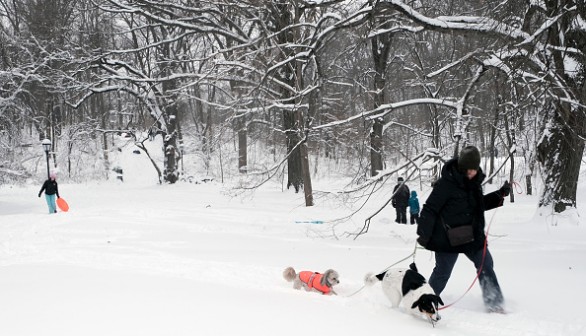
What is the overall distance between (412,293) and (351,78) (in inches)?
418

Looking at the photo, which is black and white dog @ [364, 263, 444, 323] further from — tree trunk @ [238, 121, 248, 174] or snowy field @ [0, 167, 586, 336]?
tree trunk @ [238, 121, 248, 174]

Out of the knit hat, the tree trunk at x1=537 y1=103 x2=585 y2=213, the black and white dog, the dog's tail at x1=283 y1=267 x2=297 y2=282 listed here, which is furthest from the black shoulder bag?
the tree trunk at x1=537 y1=103 x2=585 y2=213

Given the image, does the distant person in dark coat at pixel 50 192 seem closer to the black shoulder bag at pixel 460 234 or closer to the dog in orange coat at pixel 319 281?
the dog in orange coat at pixel 319 281

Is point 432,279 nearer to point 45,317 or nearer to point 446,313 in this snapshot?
point 446,313

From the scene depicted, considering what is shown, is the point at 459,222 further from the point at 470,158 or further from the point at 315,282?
the point at 315,282

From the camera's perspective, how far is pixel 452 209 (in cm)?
472

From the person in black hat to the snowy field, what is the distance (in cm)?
40

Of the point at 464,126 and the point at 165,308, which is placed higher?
the point at 464,126

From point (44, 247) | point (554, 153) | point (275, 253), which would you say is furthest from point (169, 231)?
point (554, 153)

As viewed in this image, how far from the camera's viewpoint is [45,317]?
4.49 meters

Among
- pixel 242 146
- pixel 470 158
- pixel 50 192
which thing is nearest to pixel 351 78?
pixel 470 158

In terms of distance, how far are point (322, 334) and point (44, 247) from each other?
752 centimetres

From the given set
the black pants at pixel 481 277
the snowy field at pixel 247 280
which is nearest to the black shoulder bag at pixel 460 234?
the black pants at pixel 481 277

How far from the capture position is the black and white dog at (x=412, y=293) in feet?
14.2
